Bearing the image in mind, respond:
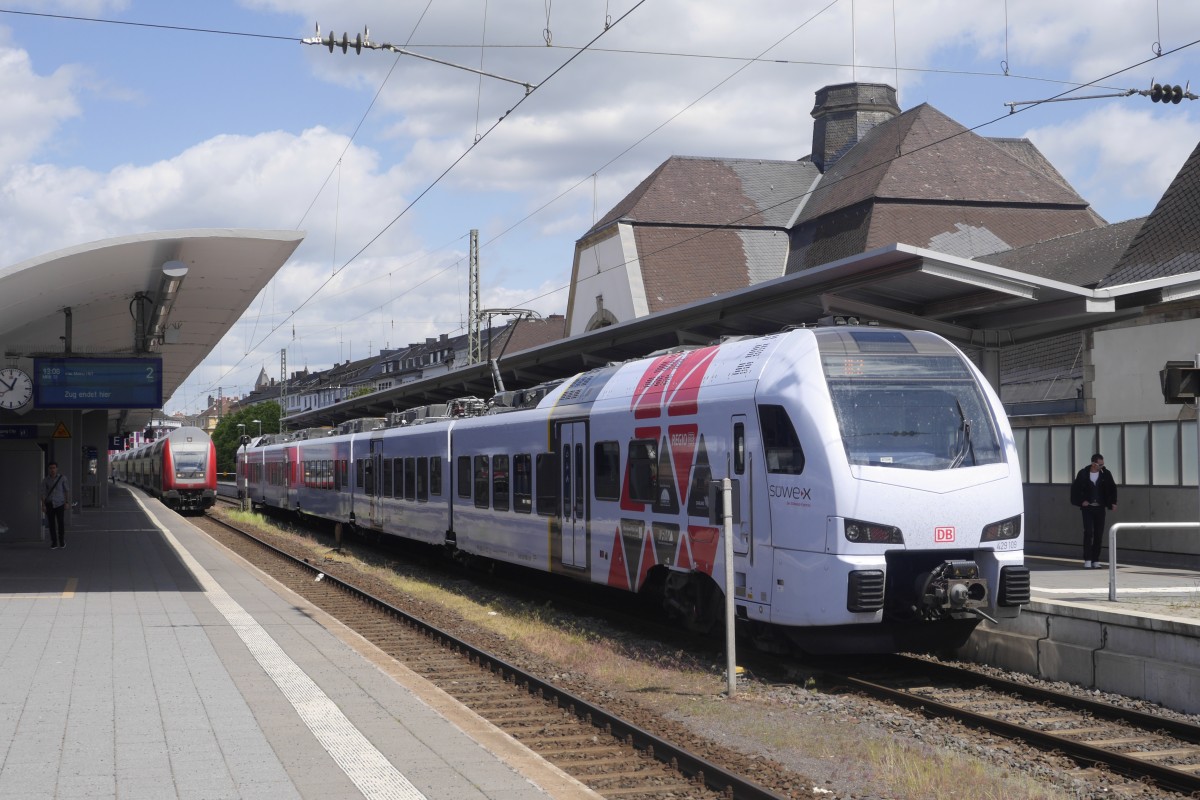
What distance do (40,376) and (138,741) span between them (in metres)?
13.4

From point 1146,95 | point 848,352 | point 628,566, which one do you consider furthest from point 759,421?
point 1146,95

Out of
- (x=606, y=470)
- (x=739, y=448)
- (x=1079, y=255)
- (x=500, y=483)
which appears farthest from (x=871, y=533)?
(x=1079, y=255)

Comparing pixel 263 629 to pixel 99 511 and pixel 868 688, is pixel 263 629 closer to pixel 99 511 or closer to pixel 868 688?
pixel 868 688

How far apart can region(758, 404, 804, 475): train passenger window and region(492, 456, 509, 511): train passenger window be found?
730 centimetres

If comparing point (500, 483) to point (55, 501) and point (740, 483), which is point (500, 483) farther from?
point (55, 501)

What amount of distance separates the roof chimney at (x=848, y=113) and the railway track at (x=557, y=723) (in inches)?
2222

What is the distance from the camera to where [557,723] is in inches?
371

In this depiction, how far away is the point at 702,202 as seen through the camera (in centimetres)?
6262

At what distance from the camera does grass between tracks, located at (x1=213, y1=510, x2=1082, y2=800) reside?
730 cm

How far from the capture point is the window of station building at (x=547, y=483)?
15.7 meters

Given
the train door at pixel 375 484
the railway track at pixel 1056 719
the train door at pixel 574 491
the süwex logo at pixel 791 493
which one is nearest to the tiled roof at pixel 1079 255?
the train door at pixel 375 484

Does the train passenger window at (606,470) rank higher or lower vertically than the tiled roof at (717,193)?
lower

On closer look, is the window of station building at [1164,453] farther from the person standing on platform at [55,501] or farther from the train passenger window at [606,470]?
the person standing on platform at [55,501]

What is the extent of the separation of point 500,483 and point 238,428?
106 m
